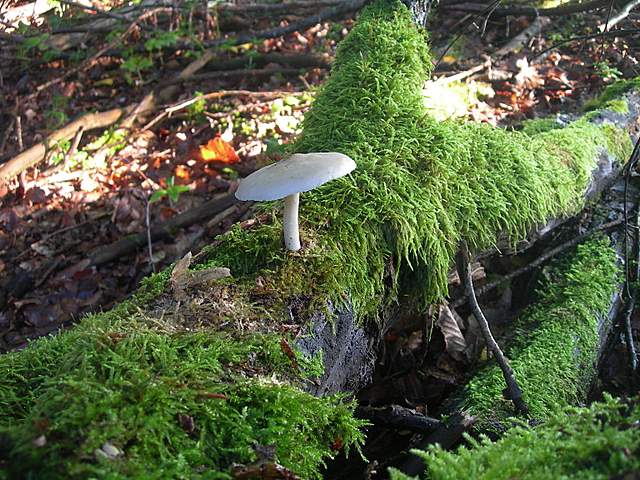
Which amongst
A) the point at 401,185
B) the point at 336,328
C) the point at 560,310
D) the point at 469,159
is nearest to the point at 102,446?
the point at 336,328

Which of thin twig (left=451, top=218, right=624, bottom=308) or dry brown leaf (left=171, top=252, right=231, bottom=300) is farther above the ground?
dry brown leaf (left=171, top=252, right=231, bottom=300)

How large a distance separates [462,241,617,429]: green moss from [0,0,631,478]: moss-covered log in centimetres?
45

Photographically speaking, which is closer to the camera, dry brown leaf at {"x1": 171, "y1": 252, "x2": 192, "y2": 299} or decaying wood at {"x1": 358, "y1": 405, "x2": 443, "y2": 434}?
dry brown leaf at {"x1": 171, "y1": 252, "x2": 192, "y2": 299}

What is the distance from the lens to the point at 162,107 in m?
6.89

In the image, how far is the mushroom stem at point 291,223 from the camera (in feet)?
7.29

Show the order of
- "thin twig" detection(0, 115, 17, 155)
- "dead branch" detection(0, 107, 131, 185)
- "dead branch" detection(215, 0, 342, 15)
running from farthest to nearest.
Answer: "dead branch" detection(215, 0, 342, 15)
"thin twig" detection(0, 115, 17, 155)
"dead branch" detection(0, 107, 131, 185)

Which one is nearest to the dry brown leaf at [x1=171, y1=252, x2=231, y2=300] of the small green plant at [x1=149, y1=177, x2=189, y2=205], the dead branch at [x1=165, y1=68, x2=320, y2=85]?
the small green plant at [x1=149, y1=177, x2=189, y2=205]

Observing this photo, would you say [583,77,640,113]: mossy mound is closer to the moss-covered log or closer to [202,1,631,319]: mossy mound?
the moss-covered log

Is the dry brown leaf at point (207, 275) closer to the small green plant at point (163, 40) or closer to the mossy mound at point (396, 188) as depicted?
the mossy mound at point (396, 188)

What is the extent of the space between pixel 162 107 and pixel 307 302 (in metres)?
5.55

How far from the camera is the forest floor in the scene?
5.01 meters

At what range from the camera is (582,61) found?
690 cm

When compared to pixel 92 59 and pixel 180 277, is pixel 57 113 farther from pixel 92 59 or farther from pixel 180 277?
pixel 180 277

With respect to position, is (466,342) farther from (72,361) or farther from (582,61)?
(582,61)
